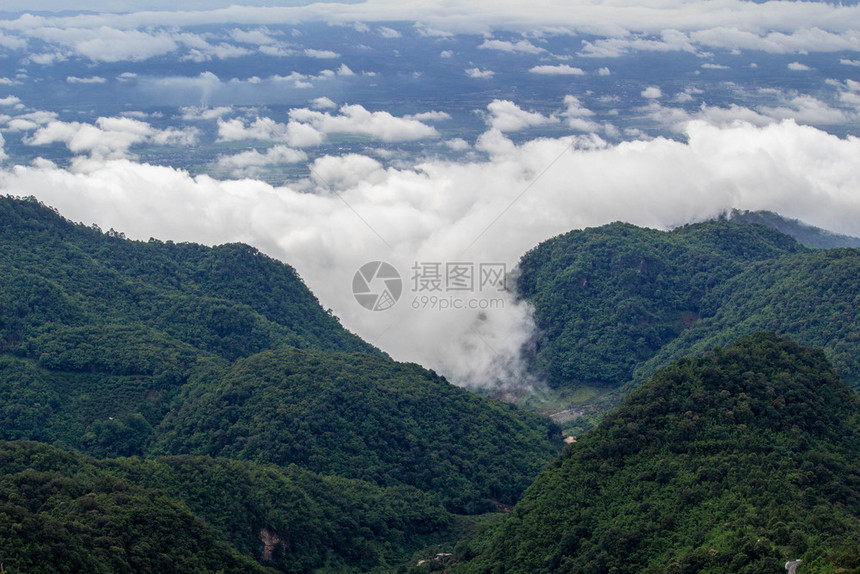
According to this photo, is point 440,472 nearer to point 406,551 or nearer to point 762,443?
point 406,551

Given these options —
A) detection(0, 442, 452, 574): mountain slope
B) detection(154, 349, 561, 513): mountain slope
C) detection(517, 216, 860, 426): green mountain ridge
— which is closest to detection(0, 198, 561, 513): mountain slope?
detection(154, 349, 561, 513): mountain slope

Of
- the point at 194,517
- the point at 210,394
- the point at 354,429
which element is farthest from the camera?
the point at 210,394

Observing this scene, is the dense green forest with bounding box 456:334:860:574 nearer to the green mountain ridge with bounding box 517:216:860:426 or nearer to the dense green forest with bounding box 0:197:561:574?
the dense green forest with bounding box 0:197:561:574

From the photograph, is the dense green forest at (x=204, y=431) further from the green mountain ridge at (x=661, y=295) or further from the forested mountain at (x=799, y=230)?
the forested mountain at (x=799, y=230)

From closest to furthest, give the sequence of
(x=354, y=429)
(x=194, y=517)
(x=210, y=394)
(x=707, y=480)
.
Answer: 1. (x=194, y=517)
2. (x=707, y=480)
3. (x=354, y=429)
4. (x=210, y=394)

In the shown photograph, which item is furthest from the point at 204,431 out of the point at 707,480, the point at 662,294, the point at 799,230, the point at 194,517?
the point at 799,230

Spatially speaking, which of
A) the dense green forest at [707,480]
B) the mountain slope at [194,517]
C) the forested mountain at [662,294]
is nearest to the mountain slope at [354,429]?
the mountain slope at [194,517]

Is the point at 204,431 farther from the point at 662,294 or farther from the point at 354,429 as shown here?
the point at 662,294
